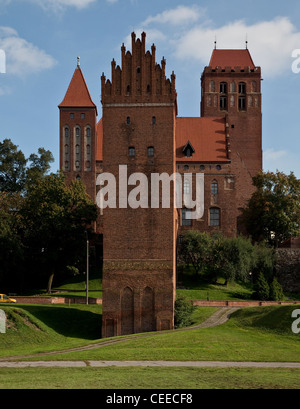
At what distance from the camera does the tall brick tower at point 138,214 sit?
148 ft

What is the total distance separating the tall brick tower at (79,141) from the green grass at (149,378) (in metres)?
49.0

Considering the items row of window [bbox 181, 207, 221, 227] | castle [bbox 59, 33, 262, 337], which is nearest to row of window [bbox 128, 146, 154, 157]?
castle [bbox 59, 33, 262, 337]

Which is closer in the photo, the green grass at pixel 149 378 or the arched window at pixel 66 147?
the green grass at pixel 149 378

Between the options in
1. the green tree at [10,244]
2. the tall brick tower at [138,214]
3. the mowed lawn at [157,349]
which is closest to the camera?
the mowed lawn at [157,349]

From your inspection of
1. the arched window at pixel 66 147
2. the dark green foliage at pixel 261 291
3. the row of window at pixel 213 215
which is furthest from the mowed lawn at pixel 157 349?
the arched window at pixel 66 147

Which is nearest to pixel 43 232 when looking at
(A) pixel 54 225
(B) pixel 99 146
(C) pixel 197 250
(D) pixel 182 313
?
(A) pixel 54 225

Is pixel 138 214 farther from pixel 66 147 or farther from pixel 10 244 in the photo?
pixel 66 147

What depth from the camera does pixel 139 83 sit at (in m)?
48.0

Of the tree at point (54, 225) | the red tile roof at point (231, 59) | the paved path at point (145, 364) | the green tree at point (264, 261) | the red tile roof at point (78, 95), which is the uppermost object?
the red tile roof at point (231, 59)

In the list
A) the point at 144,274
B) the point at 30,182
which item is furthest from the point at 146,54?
the point at 30,182

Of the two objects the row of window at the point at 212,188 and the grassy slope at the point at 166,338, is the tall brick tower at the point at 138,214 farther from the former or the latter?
the row of window at the point at 212,188

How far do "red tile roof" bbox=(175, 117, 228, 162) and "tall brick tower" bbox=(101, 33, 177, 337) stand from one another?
27.1 m

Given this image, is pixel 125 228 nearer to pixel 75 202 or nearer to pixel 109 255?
pixel 109 255

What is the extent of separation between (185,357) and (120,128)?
71.4 ft
